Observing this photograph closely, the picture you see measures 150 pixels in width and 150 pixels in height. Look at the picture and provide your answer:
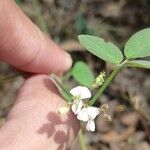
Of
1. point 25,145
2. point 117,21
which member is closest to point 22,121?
point 25,145

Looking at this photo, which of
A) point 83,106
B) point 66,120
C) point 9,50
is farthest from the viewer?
point 9,50

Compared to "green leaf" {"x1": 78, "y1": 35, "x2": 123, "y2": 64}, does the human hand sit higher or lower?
lower

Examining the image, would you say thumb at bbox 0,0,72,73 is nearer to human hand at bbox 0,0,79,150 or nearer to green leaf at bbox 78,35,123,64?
human hand at bbox 0,0,79,150

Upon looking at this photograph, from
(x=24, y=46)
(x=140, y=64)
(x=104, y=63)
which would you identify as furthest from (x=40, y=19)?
(x=140, y=64)

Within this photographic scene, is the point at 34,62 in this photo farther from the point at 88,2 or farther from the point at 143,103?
the point at 88,2

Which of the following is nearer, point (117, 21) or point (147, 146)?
point (147, 146)

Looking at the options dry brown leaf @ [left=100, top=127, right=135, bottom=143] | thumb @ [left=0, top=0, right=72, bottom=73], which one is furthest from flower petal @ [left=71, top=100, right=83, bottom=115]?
dry brown leaf @ [left=100, top=127, right=135, bottom=143]
